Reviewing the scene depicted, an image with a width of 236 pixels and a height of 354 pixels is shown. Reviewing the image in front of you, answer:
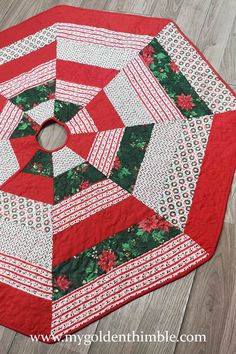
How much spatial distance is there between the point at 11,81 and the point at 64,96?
22cm

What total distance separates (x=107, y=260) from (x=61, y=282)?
15 cm

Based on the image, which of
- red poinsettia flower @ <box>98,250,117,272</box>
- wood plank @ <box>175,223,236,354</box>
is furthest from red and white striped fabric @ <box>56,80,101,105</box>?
wood plank @ <box>175,223,236,354</box>

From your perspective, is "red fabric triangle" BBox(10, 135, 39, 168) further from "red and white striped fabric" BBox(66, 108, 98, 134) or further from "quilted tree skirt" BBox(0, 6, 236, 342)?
"red and white striped fabric" BBox(66, 108, 98, 134)

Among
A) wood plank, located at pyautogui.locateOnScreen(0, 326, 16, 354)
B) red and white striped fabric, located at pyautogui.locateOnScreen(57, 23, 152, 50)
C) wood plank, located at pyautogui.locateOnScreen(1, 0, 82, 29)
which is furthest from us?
wood plank, located at pyautogui.locateOnScreen(1, 0, 82, 29)

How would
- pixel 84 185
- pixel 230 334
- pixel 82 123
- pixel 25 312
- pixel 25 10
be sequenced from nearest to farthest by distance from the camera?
pixel 230 334 < pixel 25 312 < pixel 84 185 < pixel 82 123 < pixel 25 10

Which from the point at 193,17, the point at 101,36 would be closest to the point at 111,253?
the point at 101,36

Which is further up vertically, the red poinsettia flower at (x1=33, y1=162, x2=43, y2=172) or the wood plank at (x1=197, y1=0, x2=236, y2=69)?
the wood plank at (x1=197, y1=0, x2=236, y2=69)

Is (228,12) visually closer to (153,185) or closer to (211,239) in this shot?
(153,185)

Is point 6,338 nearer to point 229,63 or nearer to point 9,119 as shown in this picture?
point 9,119

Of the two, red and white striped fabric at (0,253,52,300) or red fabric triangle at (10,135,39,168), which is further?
red fabric triangle at (10,135,39,168)

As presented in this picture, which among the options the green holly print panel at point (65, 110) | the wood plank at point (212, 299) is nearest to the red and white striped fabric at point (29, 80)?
the green holly print panel at point (65, 110)

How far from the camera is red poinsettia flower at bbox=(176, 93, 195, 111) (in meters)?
1.70

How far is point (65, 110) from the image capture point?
1.76 metres

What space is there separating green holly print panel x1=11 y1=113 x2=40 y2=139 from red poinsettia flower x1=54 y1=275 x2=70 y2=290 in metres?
0.53
